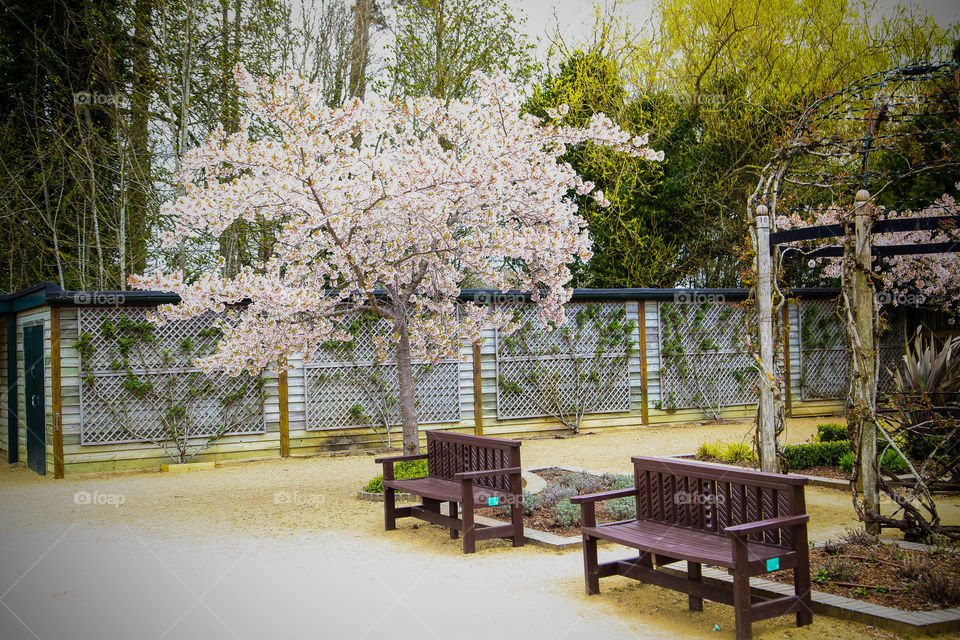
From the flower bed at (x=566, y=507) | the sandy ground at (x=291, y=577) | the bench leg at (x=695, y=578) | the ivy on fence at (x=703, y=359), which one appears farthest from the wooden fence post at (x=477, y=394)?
the bench leg at (x=695, y=578)

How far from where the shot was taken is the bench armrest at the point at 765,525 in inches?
150

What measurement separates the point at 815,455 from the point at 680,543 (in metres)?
5.12

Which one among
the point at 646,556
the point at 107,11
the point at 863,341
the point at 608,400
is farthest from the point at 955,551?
the point at 107,11

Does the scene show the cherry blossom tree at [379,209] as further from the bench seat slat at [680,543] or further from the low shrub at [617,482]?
the bench seat slat at [680,543]

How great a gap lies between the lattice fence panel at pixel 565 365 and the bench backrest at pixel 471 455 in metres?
5.90

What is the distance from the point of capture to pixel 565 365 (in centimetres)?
1353

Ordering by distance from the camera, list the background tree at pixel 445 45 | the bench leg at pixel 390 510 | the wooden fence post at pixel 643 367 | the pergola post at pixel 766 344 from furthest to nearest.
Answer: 1. the background tree at pixel 445 45
2. the wooden fence post at pixel 643 367
3. the bench leg at pixel 390 510
4. the pergola post at pixel 766 344

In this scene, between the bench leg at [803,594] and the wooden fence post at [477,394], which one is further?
the wooden fence post at [477,394]

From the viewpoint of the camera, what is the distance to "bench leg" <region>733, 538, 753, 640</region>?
12.5 feet

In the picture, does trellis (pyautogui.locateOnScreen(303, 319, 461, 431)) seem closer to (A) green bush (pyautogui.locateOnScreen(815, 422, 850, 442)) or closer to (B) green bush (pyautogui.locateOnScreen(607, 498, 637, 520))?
(A) green bush (pyautogui.locateOnScreen(815, 422, 850, 442))

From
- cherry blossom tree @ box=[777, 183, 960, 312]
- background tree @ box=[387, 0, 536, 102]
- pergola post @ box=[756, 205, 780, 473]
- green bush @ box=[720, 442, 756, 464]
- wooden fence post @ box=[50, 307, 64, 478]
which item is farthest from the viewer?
background tree @ box=[387, 0, 536, 102]

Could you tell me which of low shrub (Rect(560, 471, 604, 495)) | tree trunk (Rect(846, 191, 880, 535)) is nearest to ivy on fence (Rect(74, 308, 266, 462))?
low shrub (Rect(560, 471, 604, 495))

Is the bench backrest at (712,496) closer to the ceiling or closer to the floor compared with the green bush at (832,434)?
closer to the ceiling

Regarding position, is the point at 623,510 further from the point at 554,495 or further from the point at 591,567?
the point at 591,567
